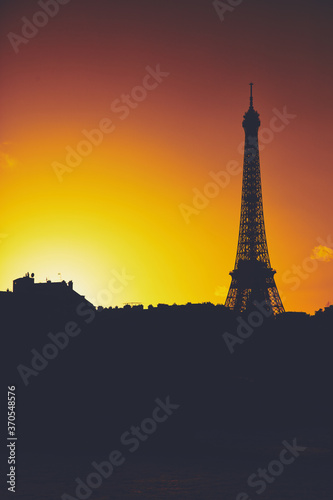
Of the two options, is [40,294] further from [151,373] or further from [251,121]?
[251,121]

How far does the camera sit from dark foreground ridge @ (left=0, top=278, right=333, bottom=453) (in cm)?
5075

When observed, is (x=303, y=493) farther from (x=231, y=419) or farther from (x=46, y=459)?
(x=231, y=419)

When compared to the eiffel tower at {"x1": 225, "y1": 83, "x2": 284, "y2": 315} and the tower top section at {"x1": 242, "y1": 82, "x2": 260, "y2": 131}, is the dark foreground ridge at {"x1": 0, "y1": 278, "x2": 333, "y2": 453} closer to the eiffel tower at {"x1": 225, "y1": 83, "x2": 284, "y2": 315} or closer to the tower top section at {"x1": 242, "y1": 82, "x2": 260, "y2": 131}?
the eiffel tower at {"x1": 225, "y1": 83, "x2": 284, "y2": 315}

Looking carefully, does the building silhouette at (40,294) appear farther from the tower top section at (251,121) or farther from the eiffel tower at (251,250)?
the tower top section at (251,121)

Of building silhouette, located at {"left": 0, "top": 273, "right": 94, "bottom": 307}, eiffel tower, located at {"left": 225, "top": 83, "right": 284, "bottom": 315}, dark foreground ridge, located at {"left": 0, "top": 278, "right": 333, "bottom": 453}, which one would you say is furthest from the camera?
eiffel tower, located at {"left": 225, "top": 83, "right": 284, "bottom": 315}

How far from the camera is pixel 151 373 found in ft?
198

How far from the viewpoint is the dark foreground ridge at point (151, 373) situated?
50750 mm

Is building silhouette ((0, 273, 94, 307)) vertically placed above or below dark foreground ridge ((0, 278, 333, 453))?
above

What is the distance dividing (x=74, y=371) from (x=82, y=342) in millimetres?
2987

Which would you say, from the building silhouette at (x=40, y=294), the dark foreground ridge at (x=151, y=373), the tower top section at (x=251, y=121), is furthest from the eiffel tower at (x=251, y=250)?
the building silhouette at (x=40, y=294)

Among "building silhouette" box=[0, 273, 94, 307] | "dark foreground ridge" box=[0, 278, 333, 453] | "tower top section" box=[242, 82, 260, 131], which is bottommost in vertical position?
"dark foreground ridge" box=[0, 278, 333, 453]

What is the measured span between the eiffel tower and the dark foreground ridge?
321 inches

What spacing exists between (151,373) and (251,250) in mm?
30162

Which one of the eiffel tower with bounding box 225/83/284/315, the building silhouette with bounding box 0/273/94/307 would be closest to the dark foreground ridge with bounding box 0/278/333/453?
the building silhouette with bounding box 0/273/94/307
